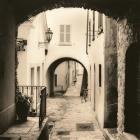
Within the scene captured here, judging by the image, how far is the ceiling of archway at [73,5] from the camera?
955 cm

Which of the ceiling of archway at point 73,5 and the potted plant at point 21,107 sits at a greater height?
the ceiling of archway at point 73,5

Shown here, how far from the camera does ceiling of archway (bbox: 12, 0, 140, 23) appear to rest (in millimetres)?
A: 9555

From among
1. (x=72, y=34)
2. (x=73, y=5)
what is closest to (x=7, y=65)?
(x=73, y=5)

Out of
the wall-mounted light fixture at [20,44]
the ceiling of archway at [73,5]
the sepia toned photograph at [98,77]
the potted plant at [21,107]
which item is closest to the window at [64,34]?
the sepia toned photograph at [98,77]

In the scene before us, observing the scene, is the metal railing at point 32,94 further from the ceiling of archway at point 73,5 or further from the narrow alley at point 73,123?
the ceiling of archway at point 73,5

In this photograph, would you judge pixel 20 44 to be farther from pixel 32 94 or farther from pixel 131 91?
pixel 131 91

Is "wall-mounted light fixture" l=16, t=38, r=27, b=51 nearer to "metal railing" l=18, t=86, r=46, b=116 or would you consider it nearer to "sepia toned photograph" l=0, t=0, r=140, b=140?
"sepia toned photograph" l=0, t=0, r=140, b=140

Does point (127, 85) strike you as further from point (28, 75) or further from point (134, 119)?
point (28, 75)

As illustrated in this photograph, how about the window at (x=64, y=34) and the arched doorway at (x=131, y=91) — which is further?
the window at (x=64, y=34)

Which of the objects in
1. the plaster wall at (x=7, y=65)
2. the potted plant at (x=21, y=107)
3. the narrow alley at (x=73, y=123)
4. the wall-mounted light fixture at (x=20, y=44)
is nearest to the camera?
the plaster wall at (x=7, y=65)

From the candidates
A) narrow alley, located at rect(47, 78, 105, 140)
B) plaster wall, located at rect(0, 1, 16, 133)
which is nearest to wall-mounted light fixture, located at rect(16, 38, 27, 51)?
narrow alley, located at rect(47, 78, 105, 140)

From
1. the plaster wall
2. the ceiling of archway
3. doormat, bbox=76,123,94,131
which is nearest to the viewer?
the plaster wall

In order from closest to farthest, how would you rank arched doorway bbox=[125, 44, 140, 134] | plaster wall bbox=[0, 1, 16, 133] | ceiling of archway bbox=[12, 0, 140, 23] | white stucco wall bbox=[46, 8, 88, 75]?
plaster wall bbox=[0, 1, 16, 133] < arched doorway bbox=[125, 44, 140, 134] < ceiling of archway bbox=[12, 0, 140, 23] < white stucco wall bbox=[46, 8, 88, 75]

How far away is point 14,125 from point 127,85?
340cm
